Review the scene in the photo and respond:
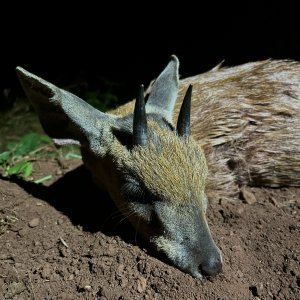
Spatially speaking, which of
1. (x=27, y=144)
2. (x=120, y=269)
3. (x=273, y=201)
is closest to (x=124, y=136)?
(x=120, y=269)

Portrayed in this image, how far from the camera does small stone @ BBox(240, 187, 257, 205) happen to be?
5053 millimetres

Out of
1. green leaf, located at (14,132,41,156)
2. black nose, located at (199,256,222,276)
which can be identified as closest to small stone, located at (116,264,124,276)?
black nose, located at (199,256,222,276)

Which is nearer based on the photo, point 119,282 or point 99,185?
point 119,282

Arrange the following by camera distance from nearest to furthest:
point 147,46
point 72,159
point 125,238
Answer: point 125,238, point 72,159, point 147,46

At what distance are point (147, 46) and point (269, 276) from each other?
562 centimetres

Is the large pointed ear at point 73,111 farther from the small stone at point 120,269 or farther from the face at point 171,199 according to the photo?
the small stone at point 120,269

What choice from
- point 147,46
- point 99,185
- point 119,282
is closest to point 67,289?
point 119,282

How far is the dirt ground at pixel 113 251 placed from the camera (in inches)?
154

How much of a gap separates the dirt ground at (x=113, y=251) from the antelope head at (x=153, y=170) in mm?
190

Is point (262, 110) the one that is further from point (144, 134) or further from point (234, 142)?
point (144, 134)

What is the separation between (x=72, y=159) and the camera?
6.28 metres

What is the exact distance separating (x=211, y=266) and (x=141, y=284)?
21.1 inches

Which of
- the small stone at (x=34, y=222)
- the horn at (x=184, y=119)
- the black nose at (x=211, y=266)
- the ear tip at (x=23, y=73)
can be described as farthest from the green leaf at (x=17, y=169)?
the black nose at (x=211, y=266)

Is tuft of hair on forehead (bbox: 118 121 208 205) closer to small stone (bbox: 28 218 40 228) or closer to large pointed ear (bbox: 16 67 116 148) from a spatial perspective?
large pointed ear (bbox: 16 67 116 148)
